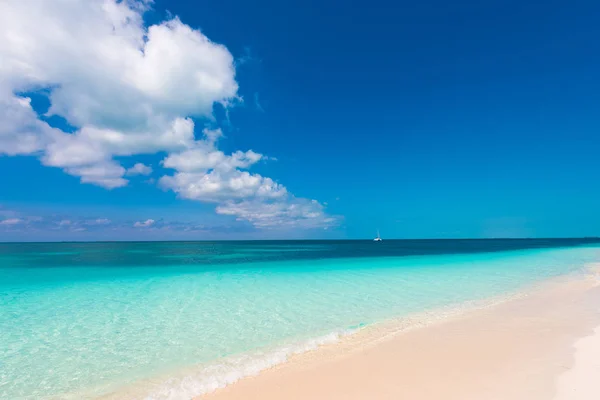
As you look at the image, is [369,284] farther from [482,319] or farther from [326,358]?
[326,358]

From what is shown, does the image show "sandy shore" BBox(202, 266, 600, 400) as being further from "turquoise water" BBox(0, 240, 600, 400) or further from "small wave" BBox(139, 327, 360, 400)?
"turquoise water" BBox(0, 240, 600, 400)

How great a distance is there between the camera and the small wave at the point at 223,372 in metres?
5.13

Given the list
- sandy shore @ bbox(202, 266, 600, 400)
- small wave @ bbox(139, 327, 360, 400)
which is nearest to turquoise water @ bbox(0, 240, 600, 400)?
small wave @ bbox(139, 327, 360, 400)

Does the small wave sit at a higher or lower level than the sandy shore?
lower

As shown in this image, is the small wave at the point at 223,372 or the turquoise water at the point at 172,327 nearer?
the small wave at the point at 223,372

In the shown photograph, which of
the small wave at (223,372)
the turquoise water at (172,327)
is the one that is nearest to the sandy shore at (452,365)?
the small wave at (223,372)

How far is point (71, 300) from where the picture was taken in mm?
12781

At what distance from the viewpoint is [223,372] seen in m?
5.80

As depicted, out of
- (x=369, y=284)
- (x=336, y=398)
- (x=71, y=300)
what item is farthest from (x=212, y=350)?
(x=369, y=284)

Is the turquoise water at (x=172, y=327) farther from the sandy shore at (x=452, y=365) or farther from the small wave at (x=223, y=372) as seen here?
the sandy shore at (x=452, y=365)

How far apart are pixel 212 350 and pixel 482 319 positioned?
776 cm

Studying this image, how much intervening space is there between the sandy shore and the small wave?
9.1 inches

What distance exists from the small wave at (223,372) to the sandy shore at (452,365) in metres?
0.23

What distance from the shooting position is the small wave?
513 cm
